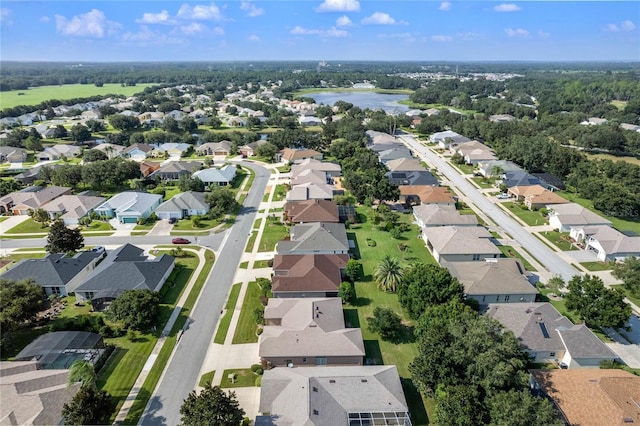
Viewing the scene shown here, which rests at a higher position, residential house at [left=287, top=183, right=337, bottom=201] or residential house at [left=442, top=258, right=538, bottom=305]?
residential house at [left=287, top=183, right=337, bottom=201]

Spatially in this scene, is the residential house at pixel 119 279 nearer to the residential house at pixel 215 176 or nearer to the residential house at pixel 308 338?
the residential house at pixel 308 338

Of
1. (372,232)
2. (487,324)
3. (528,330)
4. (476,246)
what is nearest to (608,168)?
(476,246)

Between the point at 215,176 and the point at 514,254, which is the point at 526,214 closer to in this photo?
the point at 514,254

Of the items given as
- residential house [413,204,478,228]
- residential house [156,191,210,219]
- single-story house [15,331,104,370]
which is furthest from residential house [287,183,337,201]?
single-story house [15,331,104,370]

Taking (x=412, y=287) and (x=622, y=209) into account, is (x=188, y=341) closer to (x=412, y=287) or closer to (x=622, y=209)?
(x=412, y=287)

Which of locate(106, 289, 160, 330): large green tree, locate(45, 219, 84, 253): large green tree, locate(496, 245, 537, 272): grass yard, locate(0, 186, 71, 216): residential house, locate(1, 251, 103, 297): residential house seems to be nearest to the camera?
locate(106, 289, 160, 330): large green tree

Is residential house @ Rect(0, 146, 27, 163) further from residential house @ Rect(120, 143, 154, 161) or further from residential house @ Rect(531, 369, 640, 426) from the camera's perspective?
residential house @ Rect(531, 369, 640, 426)

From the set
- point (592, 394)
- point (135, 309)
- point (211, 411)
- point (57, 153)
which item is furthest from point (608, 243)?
point (57, 153)
